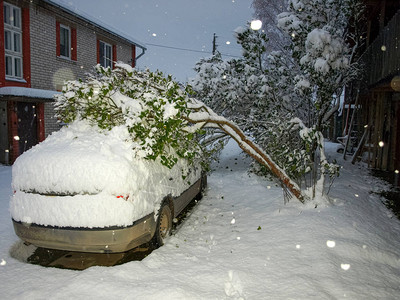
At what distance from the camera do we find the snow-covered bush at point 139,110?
14.5 feet

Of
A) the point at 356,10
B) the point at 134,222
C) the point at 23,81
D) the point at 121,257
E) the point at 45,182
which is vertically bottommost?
the point at 121,257

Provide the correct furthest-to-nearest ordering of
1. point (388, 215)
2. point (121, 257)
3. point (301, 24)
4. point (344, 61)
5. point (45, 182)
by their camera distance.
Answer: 1. point (301, 24)
2. point (344, 61)
3. point (388, 215)
4. point (121, 257)
5. point (45, 182)

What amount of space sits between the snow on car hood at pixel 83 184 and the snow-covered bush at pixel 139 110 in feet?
1.12

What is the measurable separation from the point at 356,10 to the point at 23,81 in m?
11.4

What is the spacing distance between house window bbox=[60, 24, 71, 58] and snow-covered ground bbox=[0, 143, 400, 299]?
32.6 feet

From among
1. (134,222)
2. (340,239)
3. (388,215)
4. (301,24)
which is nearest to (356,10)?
(301,24)

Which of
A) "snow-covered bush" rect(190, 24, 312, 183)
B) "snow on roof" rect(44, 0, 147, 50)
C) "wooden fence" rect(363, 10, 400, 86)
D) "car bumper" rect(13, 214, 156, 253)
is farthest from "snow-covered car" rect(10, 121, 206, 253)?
"snow on roof" rect(44, 0, 147, 50)

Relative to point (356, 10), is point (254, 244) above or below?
below

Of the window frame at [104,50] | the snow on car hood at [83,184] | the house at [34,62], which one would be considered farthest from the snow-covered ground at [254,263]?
the window frame at [104,50]

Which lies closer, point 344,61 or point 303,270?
point 303,270

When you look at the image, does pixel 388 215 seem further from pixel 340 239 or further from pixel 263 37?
pixel 263 37

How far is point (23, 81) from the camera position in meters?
11.7

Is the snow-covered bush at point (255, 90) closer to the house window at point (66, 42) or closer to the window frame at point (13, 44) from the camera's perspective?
the window frame at point (13, 44)

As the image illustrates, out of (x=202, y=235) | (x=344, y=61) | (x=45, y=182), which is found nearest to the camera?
(x=45, y=182)
